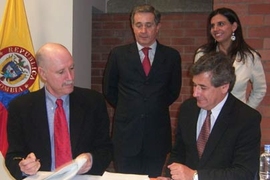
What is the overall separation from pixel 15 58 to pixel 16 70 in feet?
0.31

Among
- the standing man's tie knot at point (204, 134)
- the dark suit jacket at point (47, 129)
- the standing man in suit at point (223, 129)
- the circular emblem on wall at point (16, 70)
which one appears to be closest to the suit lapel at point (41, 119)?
the dark suit jacket at point (47, 129)

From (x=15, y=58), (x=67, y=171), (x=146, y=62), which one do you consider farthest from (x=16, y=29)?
(x=67, y=171)

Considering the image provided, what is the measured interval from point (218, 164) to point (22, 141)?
0.95 meters

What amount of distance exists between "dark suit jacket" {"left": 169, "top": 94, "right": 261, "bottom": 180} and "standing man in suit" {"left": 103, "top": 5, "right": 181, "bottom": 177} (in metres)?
0.82

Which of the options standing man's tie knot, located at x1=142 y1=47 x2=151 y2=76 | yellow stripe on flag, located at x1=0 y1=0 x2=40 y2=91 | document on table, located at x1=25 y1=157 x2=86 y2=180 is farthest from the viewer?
yellow stripe on flag, located at x1=0 y1=0 x2=40 y2=91

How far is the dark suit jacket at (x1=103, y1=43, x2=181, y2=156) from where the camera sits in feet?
8.67

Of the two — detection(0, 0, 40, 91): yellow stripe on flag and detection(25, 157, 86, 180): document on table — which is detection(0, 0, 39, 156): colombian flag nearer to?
detection(0, 0, 40, 91): yellow stripe on flag

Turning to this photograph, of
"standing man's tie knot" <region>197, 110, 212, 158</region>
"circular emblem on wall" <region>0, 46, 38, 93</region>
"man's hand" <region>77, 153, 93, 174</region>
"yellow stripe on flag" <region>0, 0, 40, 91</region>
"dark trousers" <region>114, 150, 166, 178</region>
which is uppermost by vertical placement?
"yellow stripe on flag" <region>0, 0, 40, 91</region>

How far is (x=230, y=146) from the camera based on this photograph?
1.71 m

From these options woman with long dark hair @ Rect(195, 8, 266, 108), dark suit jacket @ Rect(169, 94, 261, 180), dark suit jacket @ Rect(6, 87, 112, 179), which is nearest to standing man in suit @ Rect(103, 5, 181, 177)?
woman with long dark hair @ Rect(195, 8, 266, 108)

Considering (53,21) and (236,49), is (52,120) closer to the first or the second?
(236,49)

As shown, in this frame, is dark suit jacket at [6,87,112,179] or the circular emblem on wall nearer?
dark suit jacket at [6,87,112,179]

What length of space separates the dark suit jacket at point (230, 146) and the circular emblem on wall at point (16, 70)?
1.62 m

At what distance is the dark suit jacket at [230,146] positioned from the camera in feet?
5.33
